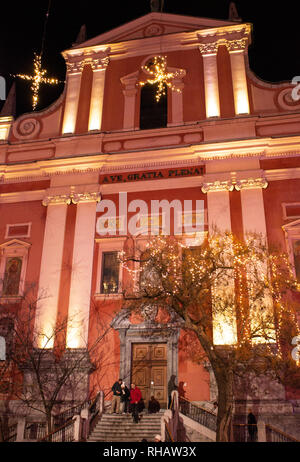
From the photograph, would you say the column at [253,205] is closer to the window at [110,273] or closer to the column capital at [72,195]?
the window at [110,273]

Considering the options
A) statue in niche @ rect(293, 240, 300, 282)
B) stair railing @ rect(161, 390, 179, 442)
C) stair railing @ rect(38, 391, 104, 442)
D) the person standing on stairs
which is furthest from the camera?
statue in niche @ rect(293, 240, 300, 282)

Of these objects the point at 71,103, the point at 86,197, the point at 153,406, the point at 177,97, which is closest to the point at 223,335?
the point at 153,406

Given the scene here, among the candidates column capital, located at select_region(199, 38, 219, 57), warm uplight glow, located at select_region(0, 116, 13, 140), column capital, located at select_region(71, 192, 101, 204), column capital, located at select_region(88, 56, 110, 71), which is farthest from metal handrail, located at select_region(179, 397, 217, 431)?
column capital, located at select_region(88, 56, 110, 71)

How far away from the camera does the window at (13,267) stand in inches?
668

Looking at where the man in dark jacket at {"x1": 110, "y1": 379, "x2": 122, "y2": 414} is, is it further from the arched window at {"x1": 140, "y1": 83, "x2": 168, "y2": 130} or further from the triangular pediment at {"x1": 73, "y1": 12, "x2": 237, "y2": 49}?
the triangular pediment at {"x1": 73, "y1": 12, "x2": 237, "y2": 49}

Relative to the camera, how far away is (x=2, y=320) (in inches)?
645

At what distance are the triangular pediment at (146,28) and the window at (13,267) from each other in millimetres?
10475

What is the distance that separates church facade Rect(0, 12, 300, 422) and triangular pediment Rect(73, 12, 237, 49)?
0.06 m

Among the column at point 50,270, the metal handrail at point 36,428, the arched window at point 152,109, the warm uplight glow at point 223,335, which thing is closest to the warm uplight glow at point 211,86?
the arched window at point 152,109

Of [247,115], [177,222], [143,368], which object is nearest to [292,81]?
[247,115]

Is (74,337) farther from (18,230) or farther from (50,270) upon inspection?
(18,230)

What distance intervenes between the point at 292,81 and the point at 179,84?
4.85 metres

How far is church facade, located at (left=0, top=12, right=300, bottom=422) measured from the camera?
15586 millimetres
